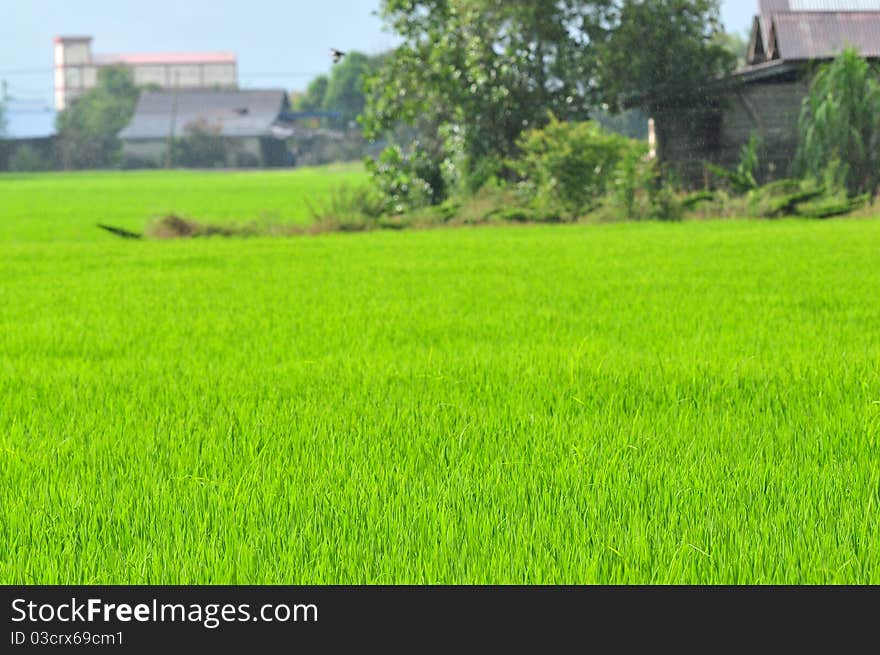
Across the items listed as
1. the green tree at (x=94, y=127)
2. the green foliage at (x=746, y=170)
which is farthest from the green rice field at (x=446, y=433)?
the green tree at (x=94, y=127)

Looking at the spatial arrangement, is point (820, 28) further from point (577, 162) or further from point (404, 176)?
point (404, 176)

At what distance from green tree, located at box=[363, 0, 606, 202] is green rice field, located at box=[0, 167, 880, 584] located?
1642cm

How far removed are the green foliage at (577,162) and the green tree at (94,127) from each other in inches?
2681

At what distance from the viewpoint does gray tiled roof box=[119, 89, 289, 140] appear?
9400 cm

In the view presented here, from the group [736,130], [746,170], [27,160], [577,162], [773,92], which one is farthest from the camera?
[27,160]

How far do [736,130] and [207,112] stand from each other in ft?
259

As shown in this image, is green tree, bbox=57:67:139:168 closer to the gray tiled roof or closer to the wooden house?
the gray tiled roof

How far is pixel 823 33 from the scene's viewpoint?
27438mm

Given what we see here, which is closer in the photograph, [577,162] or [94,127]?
[577,162]

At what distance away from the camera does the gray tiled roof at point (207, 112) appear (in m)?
94.0

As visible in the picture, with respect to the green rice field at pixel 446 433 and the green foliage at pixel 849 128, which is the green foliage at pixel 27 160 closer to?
the green foliage at pixel 849 128

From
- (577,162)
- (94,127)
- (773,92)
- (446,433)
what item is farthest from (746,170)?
(94,127)
